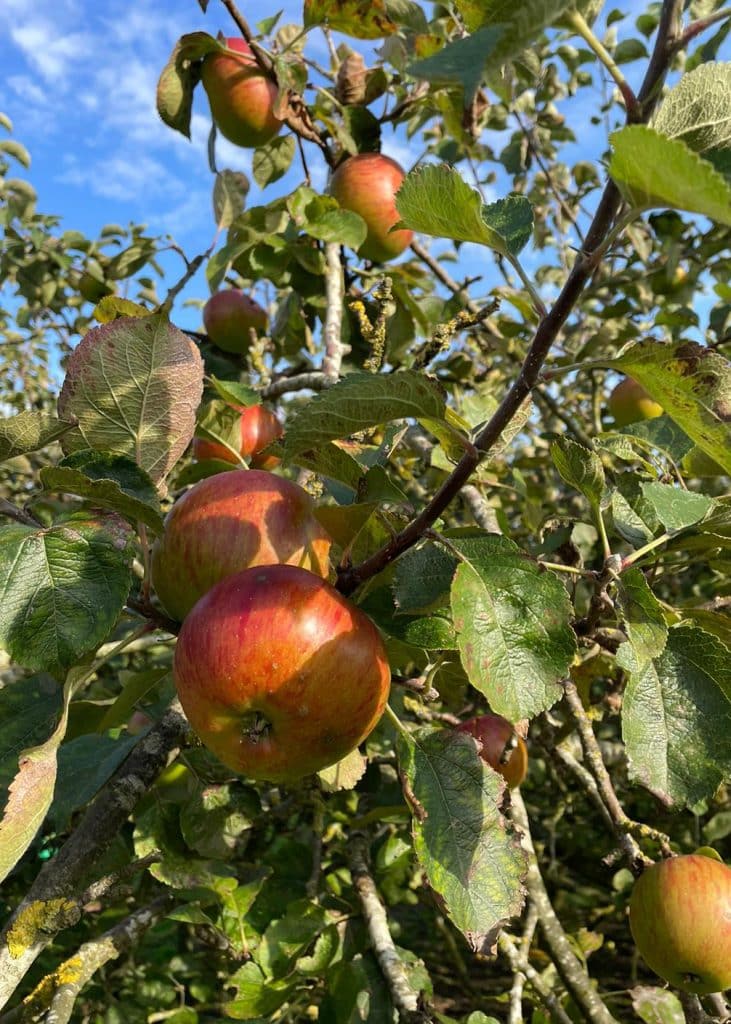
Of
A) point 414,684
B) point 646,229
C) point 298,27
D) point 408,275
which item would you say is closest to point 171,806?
point 414,684

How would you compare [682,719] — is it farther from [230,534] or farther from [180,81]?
[180,81]

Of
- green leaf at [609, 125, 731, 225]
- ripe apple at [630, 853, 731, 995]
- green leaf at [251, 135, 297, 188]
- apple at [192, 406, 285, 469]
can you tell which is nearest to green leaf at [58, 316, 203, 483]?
green leaf at [609, 125, 731, 225]

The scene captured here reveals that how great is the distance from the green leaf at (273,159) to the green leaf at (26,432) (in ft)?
4.59

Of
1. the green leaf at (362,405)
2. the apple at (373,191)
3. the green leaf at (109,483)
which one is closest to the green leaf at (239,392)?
the green leaf at (109,483)

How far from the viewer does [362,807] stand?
1.75m

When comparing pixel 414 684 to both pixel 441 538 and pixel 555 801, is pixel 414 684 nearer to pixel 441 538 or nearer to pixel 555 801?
pixel 441 538

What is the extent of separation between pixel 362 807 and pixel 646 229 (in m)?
2.13

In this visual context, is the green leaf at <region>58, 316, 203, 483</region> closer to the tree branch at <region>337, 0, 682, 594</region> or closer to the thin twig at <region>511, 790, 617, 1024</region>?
the tree branch at <region>337, 0, 682, 594</region>

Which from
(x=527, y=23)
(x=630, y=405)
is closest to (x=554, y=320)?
(x=527, y=23)

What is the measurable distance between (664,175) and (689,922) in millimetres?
1032

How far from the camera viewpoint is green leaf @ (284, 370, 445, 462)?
641 millimetres

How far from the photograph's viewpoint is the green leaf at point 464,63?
0.42 meters

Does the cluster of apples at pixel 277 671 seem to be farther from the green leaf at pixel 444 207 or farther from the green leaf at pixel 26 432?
the green leaf at pixel 444 207

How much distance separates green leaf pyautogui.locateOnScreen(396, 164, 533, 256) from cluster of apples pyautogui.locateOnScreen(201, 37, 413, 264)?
1184mm
